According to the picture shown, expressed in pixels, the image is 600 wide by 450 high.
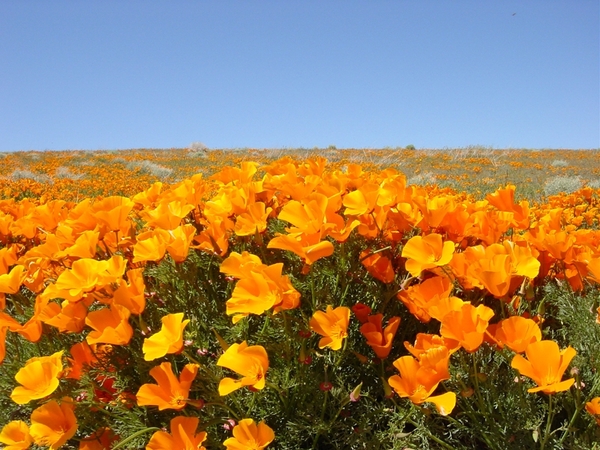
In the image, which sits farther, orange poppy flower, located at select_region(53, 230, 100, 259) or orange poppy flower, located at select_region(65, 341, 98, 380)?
orange poppy flower, located at select_region(53, 230, 100, 259)

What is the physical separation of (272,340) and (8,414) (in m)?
0.93

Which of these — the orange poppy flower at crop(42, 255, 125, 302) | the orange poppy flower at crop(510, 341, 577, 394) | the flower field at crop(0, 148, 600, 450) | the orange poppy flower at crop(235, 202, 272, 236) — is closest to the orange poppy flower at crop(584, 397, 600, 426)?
the flower field at crop(0, 148, 600, 450)

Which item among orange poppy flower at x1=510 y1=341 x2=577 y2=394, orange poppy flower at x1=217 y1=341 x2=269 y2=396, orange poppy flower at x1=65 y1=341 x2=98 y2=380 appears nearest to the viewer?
orange poppy flower at x1=510 y1=341 x2=577 y2=394

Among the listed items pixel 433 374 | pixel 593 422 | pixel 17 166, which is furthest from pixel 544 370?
pixel 17 166

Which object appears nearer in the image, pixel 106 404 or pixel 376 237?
pixel 106 404

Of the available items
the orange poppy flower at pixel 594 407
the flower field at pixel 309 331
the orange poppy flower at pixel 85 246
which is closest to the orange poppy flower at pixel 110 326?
the flower field at pixel 309 331

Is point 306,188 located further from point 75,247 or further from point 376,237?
point 75,247

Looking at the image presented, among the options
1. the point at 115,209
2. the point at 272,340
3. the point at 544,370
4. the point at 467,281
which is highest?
the point at 115,209

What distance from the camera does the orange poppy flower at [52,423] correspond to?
1.25 m

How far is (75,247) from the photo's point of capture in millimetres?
1531

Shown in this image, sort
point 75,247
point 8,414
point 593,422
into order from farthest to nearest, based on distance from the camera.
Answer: point 8,414 < point 75,247 < point 593,422

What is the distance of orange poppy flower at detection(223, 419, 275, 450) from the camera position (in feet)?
3.88

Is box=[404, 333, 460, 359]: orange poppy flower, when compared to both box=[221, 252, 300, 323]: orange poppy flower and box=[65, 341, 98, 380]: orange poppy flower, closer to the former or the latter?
box=[221, 252, 300, 323]: orange poppy flower

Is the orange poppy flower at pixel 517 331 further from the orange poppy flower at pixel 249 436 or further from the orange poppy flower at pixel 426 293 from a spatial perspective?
the orange poppy flower at pixel 249 436
